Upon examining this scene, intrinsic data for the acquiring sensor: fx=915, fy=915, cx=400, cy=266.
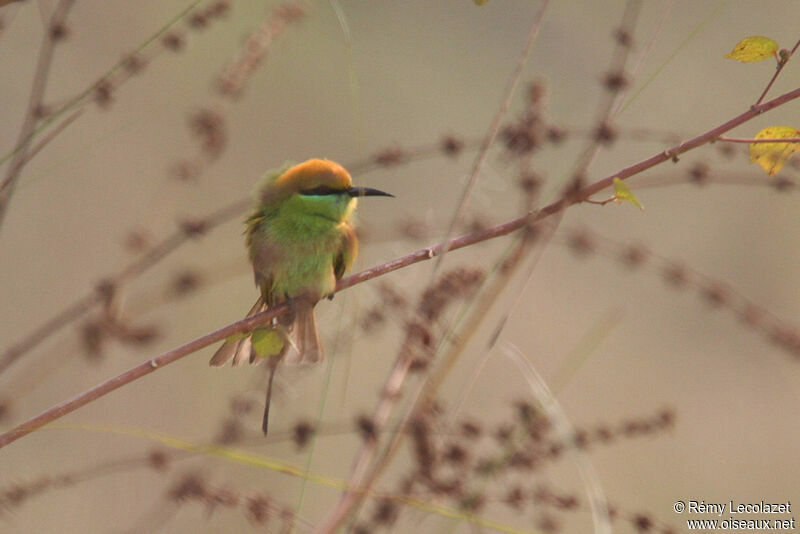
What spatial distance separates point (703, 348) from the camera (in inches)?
239

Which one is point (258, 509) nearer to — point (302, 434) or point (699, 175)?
point (302, 434)

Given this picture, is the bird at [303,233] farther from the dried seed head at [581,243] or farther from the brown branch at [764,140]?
the brown branch at [764,140]

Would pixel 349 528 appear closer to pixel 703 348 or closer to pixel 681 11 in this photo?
pixel 703 348

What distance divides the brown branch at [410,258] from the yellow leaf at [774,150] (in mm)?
31

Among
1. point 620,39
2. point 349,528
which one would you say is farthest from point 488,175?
point 349,528

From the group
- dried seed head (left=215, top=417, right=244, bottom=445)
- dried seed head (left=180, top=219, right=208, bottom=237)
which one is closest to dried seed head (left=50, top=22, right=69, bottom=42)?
dried seed head (left=180, top=219, right=208, bottom=237)

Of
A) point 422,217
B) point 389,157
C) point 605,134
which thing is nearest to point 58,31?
point 389,157

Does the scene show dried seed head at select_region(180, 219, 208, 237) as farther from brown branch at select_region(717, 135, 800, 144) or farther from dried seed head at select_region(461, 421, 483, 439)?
brown branch at select_region(717, 135, 800, 144)

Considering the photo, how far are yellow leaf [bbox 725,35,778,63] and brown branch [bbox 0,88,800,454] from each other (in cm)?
7

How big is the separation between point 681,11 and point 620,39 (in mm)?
7107

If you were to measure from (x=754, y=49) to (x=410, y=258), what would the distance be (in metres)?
0.53

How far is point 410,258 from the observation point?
132 cm

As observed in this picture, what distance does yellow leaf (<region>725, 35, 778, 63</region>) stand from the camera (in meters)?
1.16

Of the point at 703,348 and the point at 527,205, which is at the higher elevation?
the point at 703,348
